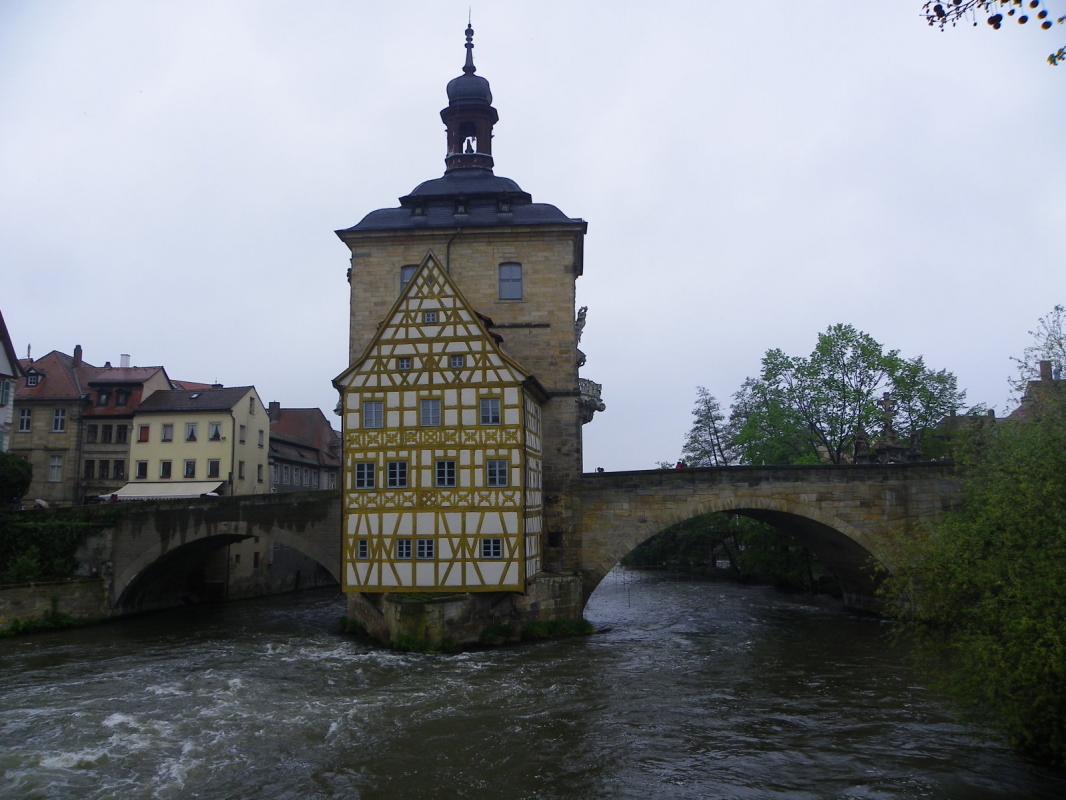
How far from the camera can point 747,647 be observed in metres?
22.1

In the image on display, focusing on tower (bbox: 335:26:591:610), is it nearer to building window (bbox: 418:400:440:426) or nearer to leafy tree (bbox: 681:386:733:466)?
building window (bbox: 418:400:440:426)

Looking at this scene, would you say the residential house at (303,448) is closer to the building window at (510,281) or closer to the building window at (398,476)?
the building window at (510,281)

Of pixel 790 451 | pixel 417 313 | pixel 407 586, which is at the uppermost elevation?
pixel 417 313

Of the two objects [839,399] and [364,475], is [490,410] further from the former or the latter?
[839,399]

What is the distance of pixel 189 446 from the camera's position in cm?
3700

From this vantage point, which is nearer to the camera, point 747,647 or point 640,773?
point 640,773

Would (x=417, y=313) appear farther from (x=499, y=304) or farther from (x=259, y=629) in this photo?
(x=259, y=629)

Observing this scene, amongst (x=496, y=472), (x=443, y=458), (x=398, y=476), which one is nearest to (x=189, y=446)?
(x=398, y=476)

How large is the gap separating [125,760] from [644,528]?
1556cm

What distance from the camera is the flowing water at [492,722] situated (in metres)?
11.5

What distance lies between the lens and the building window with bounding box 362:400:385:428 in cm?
2248

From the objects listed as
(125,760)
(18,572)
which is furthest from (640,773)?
(18,572)

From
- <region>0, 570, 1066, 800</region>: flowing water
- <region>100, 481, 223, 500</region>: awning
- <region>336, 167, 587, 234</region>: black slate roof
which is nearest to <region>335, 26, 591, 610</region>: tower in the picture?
<region>0, 570, 1066, 800</region>: flowing water

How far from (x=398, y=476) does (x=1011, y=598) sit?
15054 millimetres
